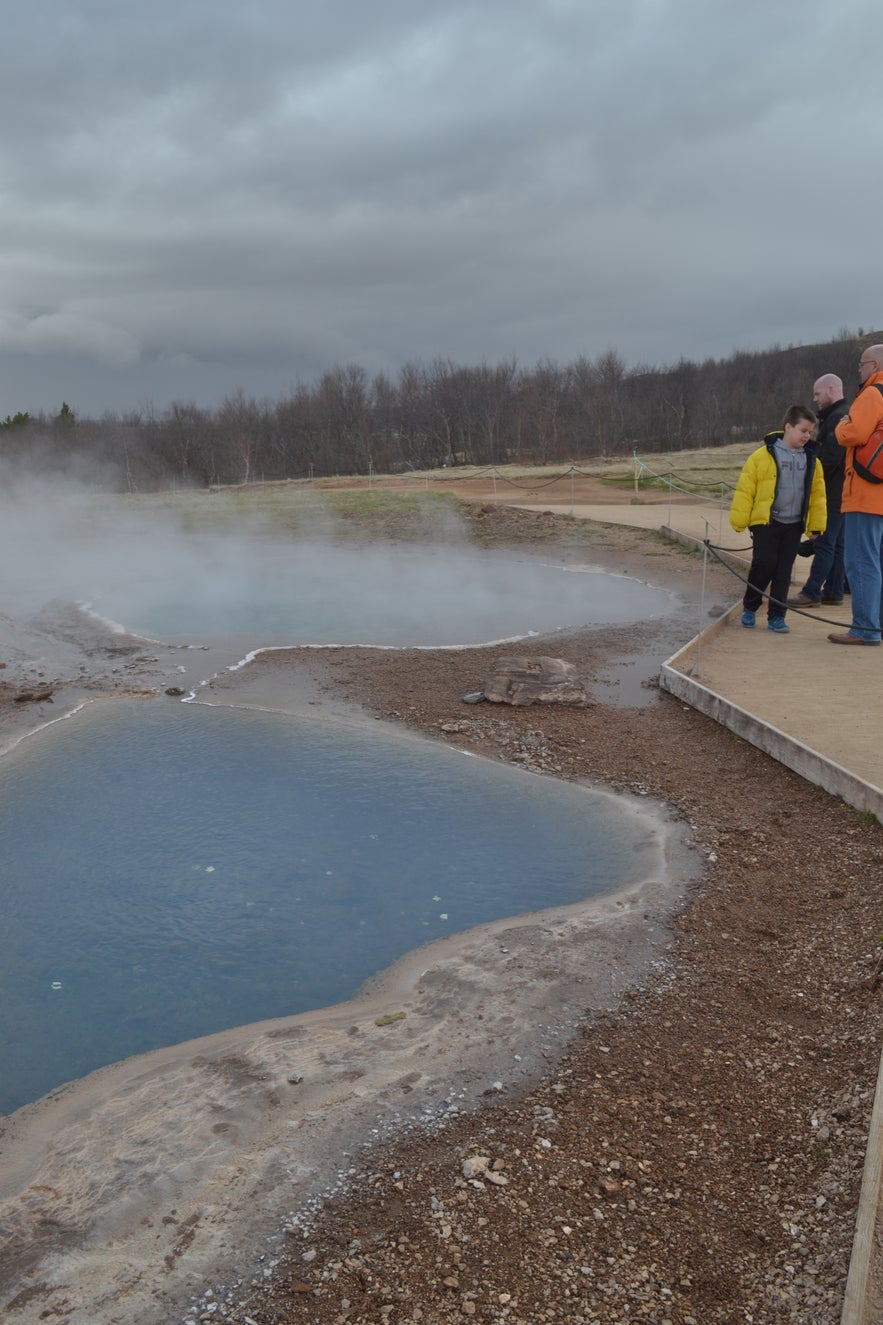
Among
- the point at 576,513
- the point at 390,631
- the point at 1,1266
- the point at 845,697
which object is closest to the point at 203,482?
the point at 576,513

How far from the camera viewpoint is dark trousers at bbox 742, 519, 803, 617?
8305mm

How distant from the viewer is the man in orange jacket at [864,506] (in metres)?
7.26

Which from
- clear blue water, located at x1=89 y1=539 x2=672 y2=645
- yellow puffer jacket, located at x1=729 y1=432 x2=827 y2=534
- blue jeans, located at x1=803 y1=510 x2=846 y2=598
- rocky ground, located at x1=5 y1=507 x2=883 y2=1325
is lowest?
rocky ground, located at x1=5 y1=507 x2=883 y2=1325

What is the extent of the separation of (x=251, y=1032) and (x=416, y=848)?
1770 mm

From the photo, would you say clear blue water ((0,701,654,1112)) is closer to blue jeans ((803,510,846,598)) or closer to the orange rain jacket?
the orange rain jacket

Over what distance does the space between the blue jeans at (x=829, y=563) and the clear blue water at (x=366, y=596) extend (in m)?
2.00

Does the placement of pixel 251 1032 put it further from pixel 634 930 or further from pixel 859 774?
pixel 859 774

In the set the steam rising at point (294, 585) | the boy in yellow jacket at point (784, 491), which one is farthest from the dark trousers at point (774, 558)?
the steam rising at point (294, 585)

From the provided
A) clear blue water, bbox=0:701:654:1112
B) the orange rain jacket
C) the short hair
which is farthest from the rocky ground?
the short hair

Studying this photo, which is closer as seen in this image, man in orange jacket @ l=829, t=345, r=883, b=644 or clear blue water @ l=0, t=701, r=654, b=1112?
clear blue water @ l=0, t=701, r=654, b=1112

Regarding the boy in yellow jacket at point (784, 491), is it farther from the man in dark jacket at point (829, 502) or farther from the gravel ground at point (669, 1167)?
the gravel ground at point (669, 1167)

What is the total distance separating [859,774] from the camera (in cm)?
539

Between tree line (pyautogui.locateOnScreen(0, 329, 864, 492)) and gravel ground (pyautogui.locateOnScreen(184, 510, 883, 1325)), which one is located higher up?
tree line (pyautogui.locateOnScreen(0, 329, 864, 492))

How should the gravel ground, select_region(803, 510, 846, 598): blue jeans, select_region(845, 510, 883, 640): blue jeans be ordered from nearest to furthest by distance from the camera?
1. the gravel ground
2. select_region(845, 510, 883, 640): blue jeans
3. select_region(803, 510, 846, 598): blue jeans
